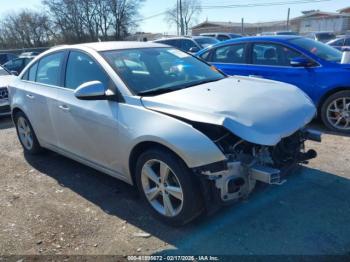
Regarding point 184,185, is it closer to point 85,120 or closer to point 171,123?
point 171,123

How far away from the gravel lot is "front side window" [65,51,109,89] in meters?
1.26

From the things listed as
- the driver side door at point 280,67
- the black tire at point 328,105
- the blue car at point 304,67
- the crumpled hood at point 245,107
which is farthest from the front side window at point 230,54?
the crumpled hood at point 245,107

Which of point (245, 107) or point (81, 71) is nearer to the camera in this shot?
point (245, 107)

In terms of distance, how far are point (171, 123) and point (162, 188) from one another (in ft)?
2.15

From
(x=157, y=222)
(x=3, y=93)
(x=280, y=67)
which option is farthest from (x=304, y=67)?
(x=3, y=93)

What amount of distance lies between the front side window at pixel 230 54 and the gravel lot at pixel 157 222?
293 cm

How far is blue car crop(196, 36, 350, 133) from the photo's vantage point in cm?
570

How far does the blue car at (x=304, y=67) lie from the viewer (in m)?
5.70

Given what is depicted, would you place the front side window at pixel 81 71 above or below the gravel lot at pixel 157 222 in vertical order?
above

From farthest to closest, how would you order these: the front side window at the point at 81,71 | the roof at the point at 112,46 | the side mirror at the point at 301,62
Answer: the side mirror at the point at 301,62 → the roof at the point at 112,46 → the front side window at the point at 81,71

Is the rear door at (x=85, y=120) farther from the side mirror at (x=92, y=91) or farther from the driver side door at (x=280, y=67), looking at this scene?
the driver side door at (x=280, y=67)

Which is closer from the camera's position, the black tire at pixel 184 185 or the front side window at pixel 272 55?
the black tire at pixel 184 185

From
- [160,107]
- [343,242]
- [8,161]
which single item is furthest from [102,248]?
[8,161]

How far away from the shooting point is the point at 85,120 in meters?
3.82
